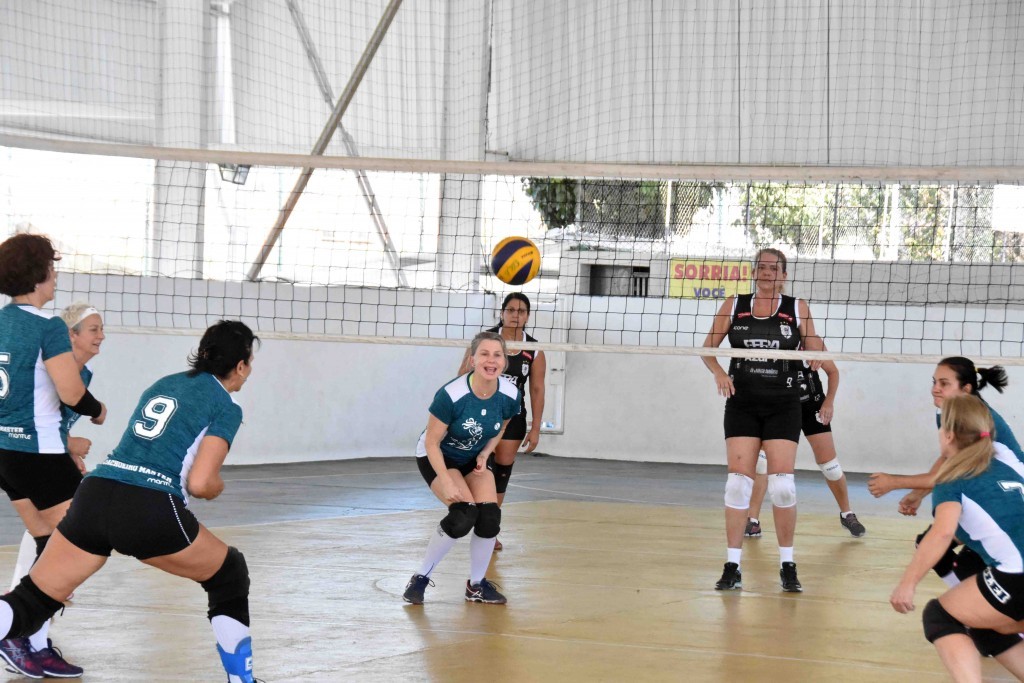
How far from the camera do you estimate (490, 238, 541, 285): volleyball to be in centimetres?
966

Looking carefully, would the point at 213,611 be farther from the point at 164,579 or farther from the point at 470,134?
the point at 470,134

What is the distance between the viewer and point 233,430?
138 inches

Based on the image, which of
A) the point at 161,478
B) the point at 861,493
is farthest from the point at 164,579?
the point at 861,493

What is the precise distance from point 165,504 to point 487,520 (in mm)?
2229

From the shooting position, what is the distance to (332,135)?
11703 millimetres

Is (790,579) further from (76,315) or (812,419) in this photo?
(76,315)

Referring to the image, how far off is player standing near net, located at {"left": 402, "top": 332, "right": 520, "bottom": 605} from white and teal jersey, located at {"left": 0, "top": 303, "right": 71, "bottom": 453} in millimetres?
1730

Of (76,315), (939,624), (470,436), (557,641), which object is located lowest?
(557,641)

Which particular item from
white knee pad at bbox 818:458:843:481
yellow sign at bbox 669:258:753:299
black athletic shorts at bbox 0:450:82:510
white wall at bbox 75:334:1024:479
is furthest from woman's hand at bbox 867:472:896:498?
yellow sign at bbox 669:258:753:299

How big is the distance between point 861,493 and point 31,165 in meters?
8.76

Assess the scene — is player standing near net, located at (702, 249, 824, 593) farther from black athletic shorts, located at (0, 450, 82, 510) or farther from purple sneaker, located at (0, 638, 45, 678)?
purple sneaker, located at (0, 638, 45, 678)

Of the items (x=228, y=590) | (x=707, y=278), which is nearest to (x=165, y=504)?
(x=228, y=590)

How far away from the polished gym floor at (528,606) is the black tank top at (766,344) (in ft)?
3.51

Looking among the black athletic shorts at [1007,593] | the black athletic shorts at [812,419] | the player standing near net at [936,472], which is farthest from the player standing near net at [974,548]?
the black athletic shorts at [812,419]
